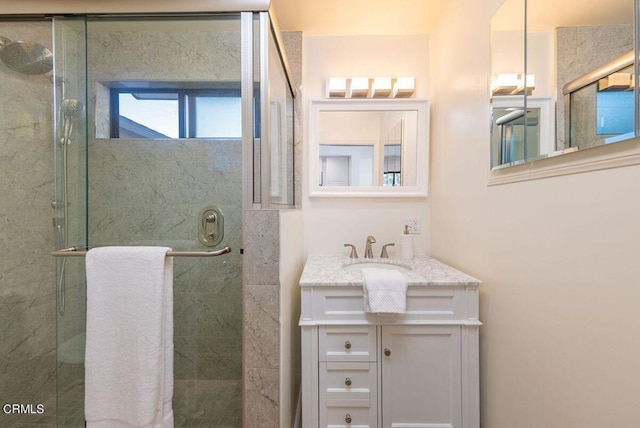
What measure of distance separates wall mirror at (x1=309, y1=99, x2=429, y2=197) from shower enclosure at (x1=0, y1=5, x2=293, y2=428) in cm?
40

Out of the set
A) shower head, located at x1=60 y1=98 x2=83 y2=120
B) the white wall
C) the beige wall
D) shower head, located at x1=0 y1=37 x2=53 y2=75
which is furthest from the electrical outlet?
shower head, located at x1=0 y1=37 x2=53 y2=75

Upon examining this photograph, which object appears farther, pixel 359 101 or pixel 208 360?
pixel 359 101

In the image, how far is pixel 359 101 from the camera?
5.96 ft

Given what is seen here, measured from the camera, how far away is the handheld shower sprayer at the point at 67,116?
1.32 metres

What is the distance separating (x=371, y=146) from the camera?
6.01 feet

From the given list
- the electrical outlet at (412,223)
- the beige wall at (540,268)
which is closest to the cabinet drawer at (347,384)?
the beige wall at (540,268)

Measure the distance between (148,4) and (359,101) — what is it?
120 centimetres

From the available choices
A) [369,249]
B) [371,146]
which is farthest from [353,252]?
[371,146]

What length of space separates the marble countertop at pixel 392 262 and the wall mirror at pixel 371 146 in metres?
0.45

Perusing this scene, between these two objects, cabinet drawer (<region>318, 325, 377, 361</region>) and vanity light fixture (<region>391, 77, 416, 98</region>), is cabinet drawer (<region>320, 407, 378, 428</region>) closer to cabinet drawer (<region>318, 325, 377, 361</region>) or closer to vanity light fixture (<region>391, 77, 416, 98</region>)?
cabinet drawer (<region>318, 325, 377, 361</region>)

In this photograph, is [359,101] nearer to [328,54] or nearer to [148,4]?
[328,54]

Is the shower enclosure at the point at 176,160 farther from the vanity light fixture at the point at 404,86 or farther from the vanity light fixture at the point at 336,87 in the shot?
the vanity light fixture at the point at 404,86

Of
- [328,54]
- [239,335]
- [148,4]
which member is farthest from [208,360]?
[328,54]

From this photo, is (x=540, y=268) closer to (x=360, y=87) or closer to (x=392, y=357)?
(x=392, y=357)
